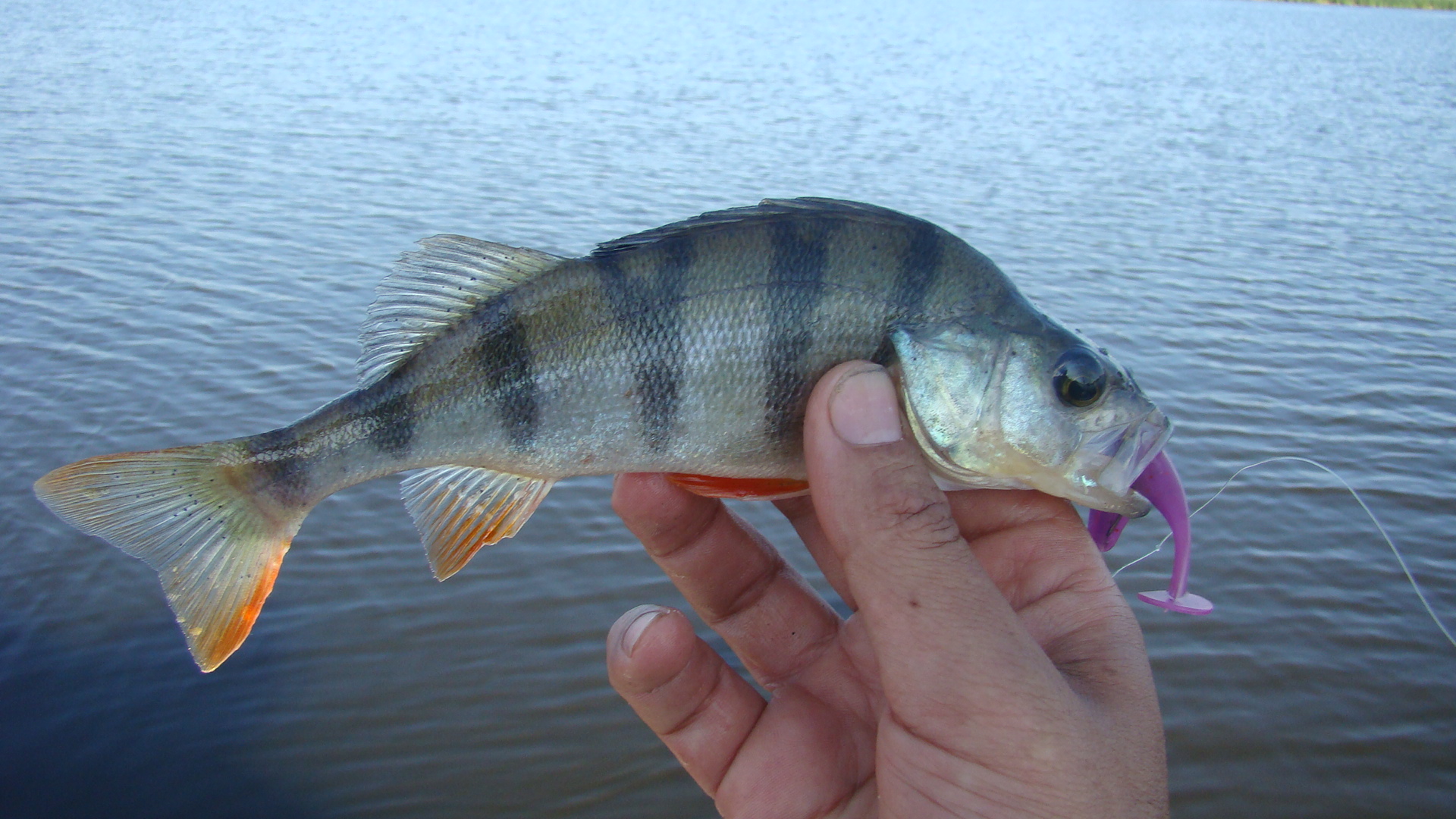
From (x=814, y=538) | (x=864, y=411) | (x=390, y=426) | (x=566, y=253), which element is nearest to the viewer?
(x=864, y=411)

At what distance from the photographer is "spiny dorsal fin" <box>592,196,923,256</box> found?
2.44 metres

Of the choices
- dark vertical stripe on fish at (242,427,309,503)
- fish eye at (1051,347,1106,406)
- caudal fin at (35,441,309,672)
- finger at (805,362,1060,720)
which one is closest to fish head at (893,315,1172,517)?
fish eye at (1051,347,1106,406)

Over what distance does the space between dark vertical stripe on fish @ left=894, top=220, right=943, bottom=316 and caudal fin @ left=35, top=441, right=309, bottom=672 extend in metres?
1.56

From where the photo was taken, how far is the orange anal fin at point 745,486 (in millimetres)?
2541

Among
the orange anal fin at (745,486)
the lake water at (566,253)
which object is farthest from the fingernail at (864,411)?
the lake water at (566,253)

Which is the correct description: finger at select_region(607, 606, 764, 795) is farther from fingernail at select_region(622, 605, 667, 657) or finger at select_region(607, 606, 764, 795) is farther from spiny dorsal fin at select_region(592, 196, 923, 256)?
spiny dorsal fin at select_region(592, 196, 923, 256)

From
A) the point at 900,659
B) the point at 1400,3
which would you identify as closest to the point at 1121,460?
the point at 900,659

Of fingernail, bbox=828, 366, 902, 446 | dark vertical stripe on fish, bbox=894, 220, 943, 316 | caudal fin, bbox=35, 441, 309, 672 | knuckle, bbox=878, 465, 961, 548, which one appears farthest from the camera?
dark vertical stripe on fish, bbox=894, 220, 943, 316

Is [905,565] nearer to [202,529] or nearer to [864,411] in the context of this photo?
[864,411]

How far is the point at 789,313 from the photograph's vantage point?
243 cm

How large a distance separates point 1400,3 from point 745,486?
70808 mm

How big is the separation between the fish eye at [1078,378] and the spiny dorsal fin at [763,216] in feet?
1.63

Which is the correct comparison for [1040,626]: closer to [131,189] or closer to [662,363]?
[662,363]

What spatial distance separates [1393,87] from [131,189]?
90.0 ft
